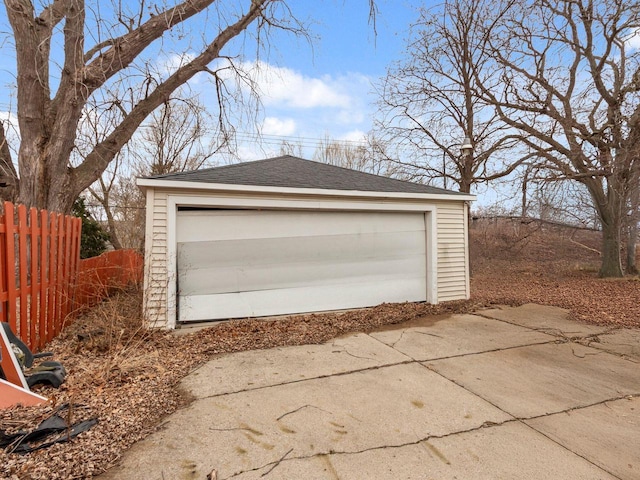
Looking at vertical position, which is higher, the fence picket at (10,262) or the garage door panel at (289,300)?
the fence picket at (10,262)

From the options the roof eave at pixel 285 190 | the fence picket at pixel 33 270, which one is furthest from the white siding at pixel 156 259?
the fence picket at pixel 33 270

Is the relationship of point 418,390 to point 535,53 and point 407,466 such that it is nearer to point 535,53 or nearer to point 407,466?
point 407,466

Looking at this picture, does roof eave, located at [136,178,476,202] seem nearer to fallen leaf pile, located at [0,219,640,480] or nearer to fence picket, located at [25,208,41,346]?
fence picket, located at [25,208,41,346]

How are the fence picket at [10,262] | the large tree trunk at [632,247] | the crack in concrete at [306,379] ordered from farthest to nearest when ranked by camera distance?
1. the large tree trunk at [632,247]
2. the fence picket at [10,262]
3. the crack in concrete at [306,379]

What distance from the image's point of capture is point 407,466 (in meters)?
2.07

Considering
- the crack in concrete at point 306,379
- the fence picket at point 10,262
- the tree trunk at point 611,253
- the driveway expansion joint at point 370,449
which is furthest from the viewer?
the tree trunk at point 611,253

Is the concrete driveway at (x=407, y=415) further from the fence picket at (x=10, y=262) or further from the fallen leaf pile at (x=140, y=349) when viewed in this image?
the fence picket at (x=10, y=262)

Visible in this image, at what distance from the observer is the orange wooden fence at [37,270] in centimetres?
323

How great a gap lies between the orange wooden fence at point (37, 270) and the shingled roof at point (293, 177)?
1.43 m

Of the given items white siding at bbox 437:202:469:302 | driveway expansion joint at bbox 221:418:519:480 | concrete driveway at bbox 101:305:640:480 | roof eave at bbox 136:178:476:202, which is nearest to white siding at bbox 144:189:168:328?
roof eave at bbox 136:178:476:202

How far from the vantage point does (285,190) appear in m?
5.52

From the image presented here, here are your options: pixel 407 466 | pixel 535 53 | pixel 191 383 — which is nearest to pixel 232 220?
pixel 191 383

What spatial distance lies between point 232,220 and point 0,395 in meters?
3.50

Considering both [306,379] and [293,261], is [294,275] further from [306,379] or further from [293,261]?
[306,379]
